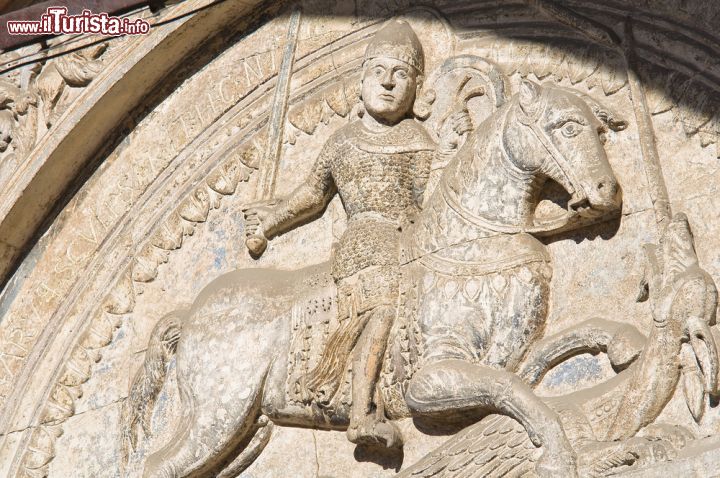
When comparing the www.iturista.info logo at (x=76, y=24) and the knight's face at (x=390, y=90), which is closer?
the knight's face at (x=390, y=90)

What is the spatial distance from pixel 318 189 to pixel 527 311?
1320 mm

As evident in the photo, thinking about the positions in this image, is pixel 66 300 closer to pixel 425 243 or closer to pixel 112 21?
pixel 112 21

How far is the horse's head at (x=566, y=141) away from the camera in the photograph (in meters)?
6.61

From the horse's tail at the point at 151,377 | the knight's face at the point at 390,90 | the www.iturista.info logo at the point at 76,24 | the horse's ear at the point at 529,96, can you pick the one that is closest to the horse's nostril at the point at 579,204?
the horse's ear at the point at 529,96

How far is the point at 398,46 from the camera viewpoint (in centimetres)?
740

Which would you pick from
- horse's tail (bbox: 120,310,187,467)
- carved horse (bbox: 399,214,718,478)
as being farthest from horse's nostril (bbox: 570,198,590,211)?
horse's tail (bbox: 120,310,187,467)

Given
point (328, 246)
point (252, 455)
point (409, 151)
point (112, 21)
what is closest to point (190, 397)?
point (252, 455)

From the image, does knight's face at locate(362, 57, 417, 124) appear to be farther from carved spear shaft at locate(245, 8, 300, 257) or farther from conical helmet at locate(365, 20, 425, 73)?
carved spear shaft at locate(245, 8, 300, 257)

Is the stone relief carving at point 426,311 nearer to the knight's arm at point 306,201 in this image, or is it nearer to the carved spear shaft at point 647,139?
the knight's arm at point 306,201

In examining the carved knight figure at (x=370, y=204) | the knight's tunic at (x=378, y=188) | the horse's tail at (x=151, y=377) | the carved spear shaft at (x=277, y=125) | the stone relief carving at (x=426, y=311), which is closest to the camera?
the stone relief carving at (x=426, y=311)

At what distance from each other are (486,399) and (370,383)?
57cm

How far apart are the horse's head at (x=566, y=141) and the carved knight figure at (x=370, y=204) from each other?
1.56ft

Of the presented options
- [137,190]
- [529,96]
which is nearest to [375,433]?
[529,96]

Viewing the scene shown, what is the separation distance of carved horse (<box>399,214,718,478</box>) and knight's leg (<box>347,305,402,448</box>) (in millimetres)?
290
